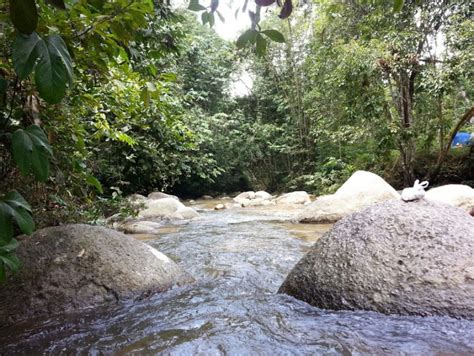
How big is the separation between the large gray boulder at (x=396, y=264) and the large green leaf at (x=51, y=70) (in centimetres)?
193

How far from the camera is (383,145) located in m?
8.64

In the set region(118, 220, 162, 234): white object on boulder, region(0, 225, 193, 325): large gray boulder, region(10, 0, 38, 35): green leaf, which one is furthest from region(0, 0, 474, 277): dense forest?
region(118, 220, 162, 234): white object on boulder

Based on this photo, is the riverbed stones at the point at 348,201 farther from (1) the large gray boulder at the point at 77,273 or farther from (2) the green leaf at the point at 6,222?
(2) the green leaf at the point at 6,222

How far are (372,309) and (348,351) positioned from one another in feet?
1.50

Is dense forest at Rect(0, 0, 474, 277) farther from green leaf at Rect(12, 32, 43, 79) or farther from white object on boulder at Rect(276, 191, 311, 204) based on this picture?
white object on boulder at Rect(276, 191, 311, 204)

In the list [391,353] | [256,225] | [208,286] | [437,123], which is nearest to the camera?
[391,353]

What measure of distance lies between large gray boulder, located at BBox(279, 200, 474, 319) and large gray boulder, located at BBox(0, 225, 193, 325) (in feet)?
3.26

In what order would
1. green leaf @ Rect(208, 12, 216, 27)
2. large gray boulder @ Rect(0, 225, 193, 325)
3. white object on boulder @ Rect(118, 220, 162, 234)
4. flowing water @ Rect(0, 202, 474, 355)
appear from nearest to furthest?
green leaf @ Rect(208, 12, 216, 27) < flowing water @ Rect(0, 202, 474, 355) < large gray boulder @ Rect(0, 225, 193, 325) < white object on boulder @ Rect(118, 220, 162, 234)

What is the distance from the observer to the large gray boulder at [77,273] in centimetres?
222

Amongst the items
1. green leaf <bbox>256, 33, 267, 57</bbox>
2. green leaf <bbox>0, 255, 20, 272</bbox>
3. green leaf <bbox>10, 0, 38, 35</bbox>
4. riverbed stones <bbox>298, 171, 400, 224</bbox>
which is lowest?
riverbed stones <bbox>298, 171, 400, 224</bbox>

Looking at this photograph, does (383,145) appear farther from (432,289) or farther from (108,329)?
(108,329)

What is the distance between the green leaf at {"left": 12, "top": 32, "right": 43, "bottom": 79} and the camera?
65 centimetres

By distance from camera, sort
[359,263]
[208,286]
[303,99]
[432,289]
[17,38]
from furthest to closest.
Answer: [303,99] → [208,286] → [359,263] → [432,289] → [17,38]

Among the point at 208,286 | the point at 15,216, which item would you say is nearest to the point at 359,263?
the point at 208,286
